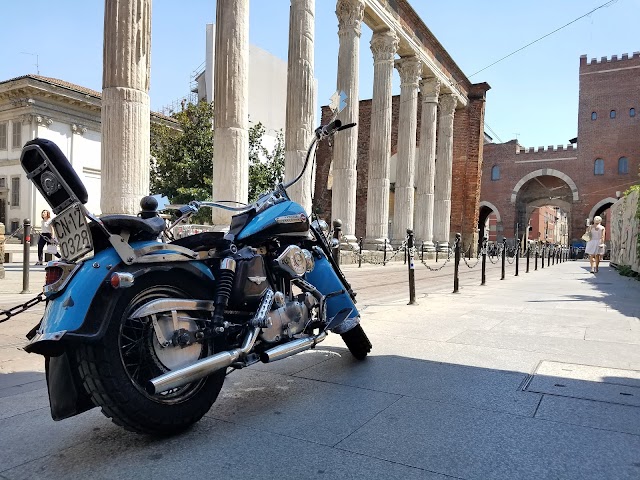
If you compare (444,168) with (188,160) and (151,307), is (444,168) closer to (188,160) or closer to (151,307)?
(188,160)

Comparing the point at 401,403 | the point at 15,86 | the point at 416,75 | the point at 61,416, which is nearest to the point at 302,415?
the point at 401,403

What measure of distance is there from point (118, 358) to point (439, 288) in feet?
29.8

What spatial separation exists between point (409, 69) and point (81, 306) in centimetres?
2550

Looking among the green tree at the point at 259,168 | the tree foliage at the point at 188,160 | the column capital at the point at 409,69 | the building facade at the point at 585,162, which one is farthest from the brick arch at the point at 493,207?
the tree foliage at the point at 188,160

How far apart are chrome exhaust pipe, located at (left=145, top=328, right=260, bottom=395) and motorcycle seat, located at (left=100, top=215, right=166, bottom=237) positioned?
66 cm

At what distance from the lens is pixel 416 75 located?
25500 millimetres

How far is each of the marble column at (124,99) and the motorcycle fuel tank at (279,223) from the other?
7.95 metres

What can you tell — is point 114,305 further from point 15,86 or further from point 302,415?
point 15,86

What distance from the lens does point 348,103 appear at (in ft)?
62.0

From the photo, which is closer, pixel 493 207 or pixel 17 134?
pixel 17 134

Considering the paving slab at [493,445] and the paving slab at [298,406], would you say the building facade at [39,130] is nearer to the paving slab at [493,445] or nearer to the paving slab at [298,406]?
the paving slab at [298,406]

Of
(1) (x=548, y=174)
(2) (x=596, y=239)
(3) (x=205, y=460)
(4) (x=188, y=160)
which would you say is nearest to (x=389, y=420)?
(3) (x=205, y=460)

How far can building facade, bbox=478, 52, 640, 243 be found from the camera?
52.2 metres

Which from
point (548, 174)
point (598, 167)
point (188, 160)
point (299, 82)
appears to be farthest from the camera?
point (548, 174)
